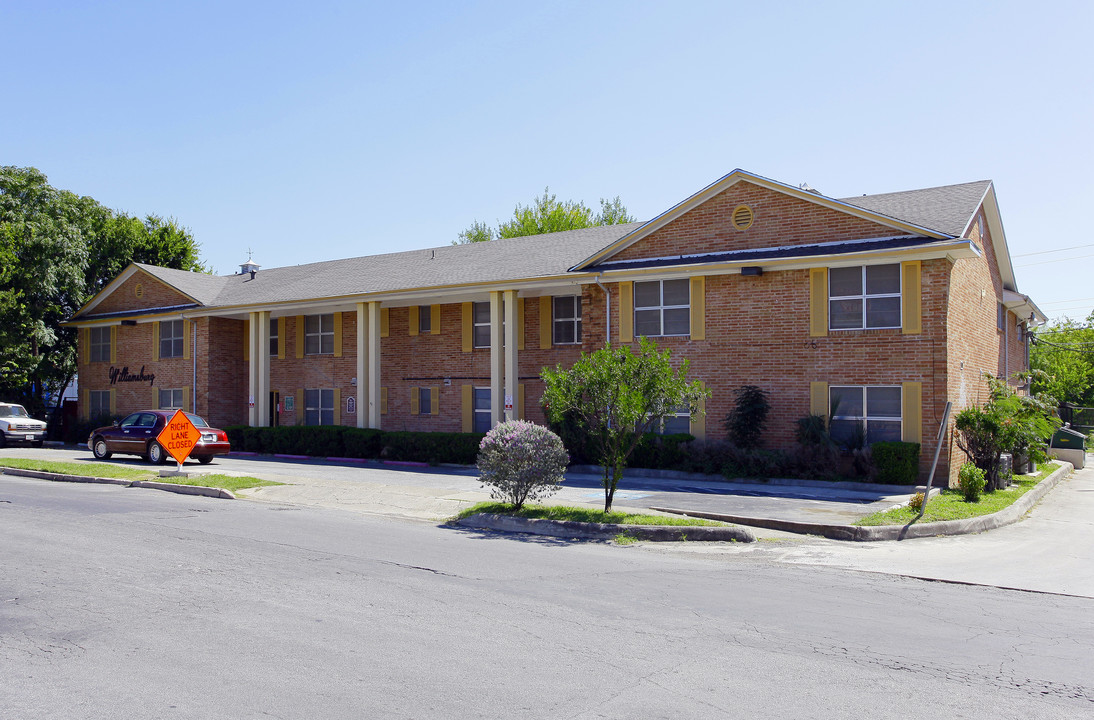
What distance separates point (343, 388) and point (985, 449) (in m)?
19.2

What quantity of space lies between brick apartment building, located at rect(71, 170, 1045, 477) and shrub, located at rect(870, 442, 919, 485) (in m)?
0.72

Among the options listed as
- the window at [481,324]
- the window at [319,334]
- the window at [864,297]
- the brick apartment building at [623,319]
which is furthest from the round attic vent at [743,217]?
the window at [319,334]

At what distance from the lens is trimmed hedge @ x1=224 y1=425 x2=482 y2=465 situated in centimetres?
2291

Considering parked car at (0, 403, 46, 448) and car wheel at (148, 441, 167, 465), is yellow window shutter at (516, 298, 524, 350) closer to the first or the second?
car wheel at (148, 441, 167, 465)

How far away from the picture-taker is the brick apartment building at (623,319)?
59.9 ft

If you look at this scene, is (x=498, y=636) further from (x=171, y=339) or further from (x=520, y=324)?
(x=171, y=339)

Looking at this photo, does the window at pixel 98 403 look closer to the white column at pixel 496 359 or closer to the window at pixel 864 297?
the white column at pixel 496 359

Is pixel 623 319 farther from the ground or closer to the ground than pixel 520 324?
closer to the ground

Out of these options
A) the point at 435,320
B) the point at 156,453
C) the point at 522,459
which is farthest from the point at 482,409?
the point at 522,459

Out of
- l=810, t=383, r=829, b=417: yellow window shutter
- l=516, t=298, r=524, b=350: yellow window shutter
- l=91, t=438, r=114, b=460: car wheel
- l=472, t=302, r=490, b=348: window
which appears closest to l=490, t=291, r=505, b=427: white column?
l=516, t=298, r=524, b=350: yellow window shutter

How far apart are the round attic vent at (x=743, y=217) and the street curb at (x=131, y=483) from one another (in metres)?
12.6

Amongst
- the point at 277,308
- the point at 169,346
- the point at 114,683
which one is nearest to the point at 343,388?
the point at 277,308

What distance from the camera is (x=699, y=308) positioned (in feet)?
66.6

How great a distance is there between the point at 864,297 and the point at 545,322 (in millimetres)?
9525
